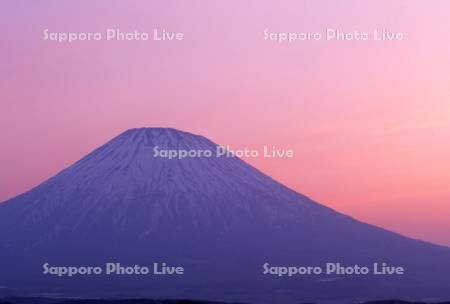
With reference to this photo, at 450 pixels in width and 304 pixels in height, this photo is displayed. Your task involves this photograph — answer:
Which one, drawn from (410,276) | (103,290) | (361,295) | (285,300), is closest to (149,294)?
(103,290)

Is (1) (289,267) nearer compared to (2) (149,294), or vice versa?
(2) (149,294)

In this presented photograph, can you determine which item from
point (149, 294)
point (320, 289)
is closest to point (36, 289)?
point (149, 294)

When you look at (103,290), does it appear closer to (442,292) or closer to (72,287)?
(72,287)

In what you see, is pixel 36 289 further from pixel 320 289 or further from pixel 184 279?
pixel 320 289

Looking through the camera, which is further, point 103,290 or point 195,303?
point 103,290

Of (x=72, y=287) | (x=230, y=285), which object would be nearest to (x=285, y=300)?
(x=230, y=285)

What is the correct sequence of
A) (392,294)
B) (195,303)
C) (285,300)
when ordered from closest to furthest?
1. (195,303)
2. (285,300)
3. (392,294)

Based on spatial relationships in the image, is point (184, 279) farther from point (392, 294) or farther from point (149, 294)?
point (392, 294)

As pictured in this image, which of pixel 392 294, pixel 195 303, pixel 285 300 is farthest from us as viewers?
pixel 392 294
